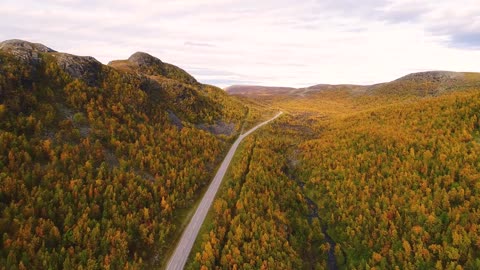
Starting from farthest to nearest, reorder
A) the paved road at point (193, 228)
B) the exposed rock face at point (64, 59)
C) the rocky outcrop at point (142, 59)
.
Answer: the rocky outcrop at point (142, 59) → the exposed rock face at point (64, 59) → the paved road at point (193, 228)

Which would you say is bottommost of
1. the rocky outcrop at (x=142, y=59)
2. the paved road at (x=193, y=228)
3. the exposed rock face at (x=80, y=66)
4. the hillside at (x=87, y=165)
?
the paved road at (x=193, y=228)

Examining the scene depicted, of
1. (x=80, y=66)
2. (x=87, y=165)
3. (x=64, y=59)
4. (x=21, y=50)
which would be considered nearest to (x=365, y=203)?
(x=87, y=165)

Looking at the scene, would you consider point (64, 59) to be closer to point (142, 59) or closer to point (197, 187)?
point (197, 187)

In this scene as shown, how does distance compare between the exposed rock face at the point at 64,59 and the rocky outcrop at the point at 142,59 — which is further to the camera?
the rocky outcrop at the point at 142,59

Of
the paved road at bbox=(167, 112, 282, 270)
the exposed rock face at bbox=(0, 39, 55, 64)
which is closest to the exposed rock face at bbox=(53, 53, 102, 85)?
the exposed rock face at bbox=(0, 39, 55, 64)

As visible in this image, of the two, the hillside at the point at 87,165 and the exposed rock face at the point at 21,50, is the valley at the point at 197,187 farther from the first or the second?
the exposed rock face at the point at 21,50

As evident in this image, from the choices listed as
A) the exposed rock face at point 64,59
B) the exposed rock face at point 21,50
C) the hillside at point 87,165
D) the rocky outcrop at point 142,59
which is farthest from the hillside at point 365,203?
the rocky outcrop at point 142,59
